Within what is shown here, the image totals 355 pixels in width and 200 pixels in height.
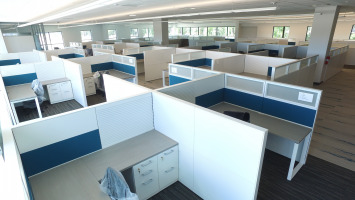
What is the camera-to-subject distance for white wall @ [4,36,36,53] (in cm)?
1076

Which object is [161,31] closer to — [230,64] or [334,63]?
[230,64]

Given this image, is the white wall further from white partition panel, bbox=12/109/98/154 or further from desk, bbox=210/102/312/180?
desk, bbox=210/102/312/180

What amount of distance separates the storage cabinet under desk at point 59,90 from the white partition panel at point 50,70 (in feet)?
0.68

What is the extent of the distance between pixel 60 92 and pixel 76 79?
0.82 metres

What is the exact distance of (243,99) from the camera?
3514mm

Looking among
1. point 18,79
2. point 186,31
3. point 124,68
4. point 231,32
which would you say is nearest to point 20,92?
point 18,79

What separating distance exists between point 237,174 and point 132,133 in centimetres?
137

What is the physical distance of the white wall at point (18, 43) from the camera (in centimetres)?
1076

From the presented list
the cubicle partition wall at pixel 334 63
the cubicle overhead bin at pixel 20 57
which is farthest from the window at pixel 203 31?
the cubicle overhead bin at pixel 20 57

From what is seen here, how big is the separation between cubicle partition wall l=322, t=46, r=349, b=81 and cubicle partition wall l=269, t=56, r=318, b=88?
2200 mm

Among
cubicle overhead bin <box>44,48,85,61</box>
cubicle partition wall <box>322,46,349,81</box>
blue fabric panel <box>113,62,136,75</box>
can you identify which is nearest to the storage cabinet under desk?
blue fabric panel <box>113,62,136,75</box>

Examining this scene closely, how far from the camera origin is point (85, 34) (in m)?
18.0

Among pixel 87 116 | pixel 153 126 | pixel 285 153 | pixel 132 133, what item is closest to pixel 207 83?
pixel 153 126

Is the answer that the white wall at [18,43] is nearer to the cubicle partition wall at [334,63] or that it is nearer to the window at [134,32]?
the window at [134,32]
